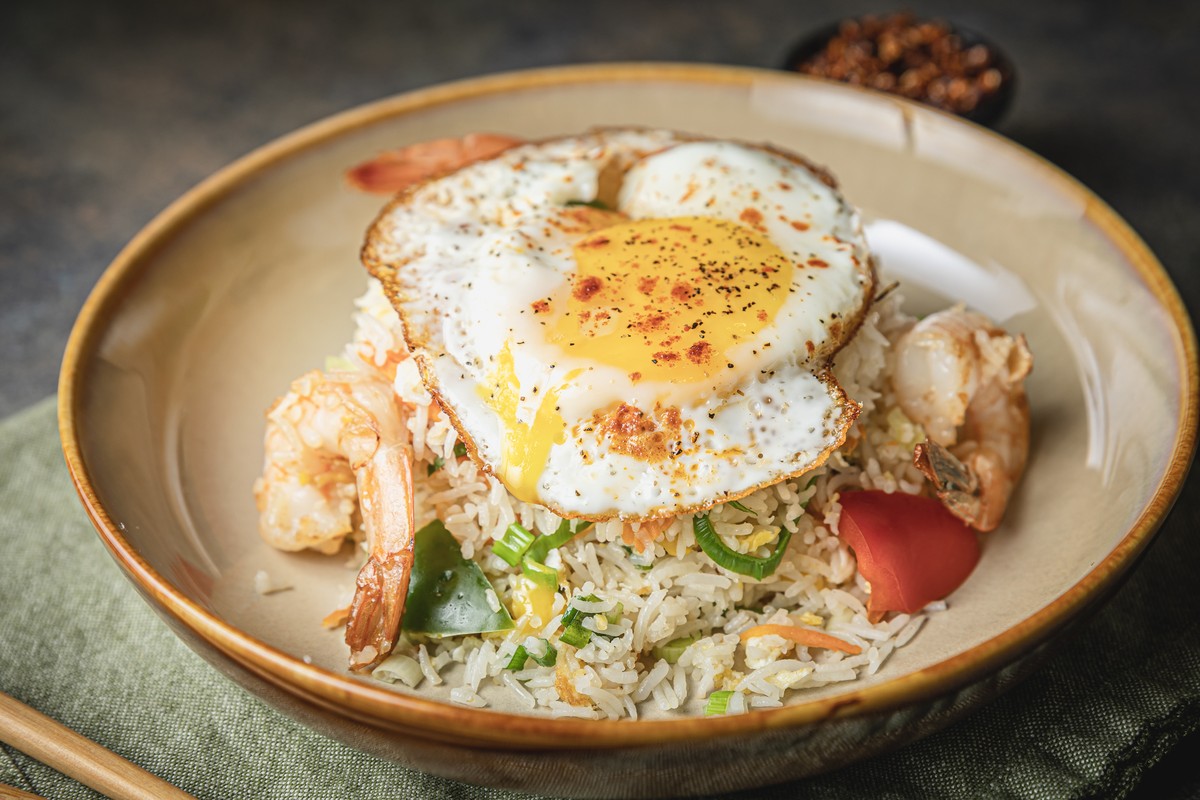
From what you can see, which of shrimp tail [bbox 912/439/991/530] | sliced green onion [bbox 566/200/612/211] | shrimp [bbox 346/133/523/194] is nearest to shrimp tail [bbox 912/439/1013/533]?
shrimp tail [bbox 912/439/991/530]

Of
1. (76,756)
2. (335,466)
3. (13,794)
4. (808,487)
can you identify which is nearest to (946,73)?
(808,487)

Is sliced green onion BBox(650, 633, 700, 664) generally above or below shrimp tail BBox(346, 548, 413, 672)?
below

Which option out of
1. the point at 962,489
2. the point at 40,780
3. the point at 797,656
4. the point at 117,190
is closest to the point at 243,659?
the point at 40,780

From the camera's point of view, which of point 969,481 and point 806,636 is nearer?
point 806,636

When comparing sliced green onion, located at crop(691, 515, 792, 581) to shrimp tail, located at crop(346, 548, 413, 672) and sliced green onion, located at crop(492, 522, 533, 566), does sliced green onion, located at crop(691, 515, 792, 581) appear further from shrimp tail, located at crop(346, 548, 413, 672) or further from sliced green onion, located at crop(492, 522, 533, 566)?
shrimp tail, located at crop(346, 548, 413, 672)

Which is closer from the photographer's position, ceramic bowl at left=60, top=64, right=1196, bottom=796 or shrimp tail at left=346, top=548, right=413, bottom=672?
ceramic bowl at left=60, top=64, right=1196, bottom=796

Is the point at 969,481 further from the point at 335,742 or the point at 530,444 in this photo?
the point at 335,742
